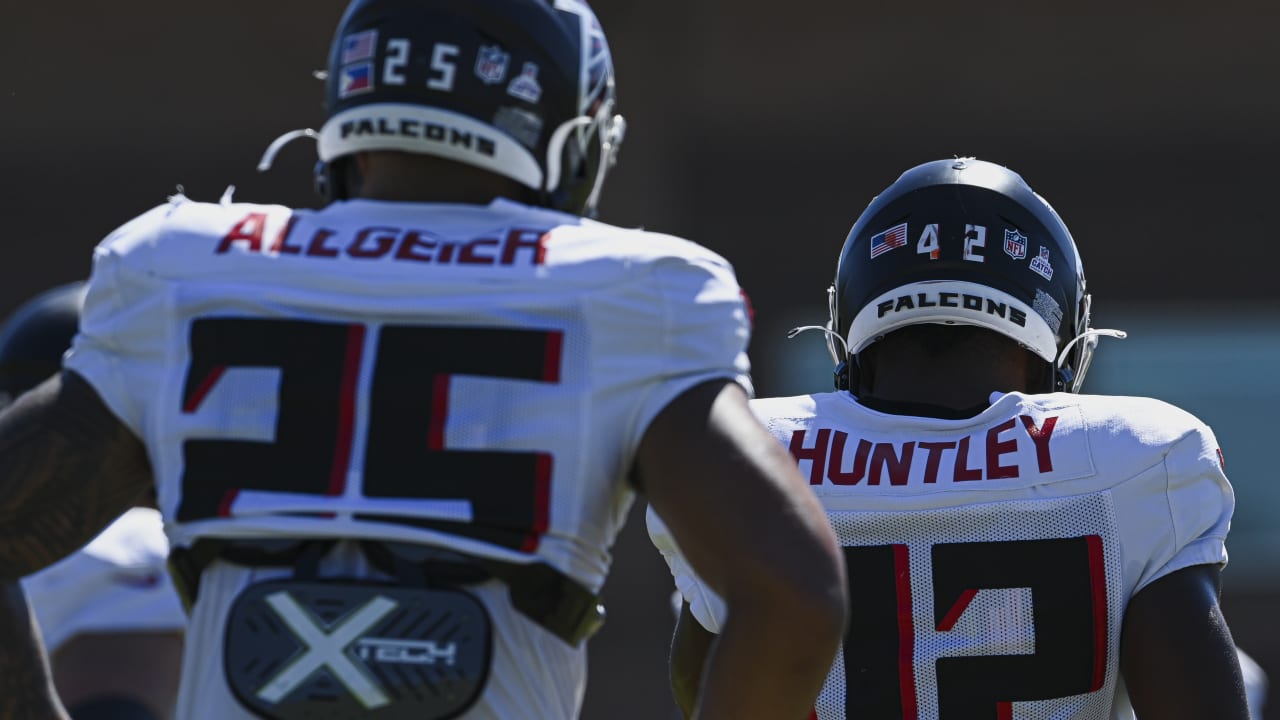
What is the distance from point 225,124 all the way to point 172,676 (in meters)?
9.28

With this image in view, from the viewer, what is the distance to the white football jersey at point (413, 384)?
7.11 feet

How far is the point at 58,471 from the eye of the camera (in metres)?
2.23

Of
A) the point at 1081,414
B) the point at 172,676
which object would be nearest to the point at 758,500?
the point at 1081,414

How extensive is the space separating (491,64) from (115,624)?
2.20 meters

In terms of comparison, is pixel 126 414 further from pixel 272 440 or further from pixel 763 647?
pixel 763 647

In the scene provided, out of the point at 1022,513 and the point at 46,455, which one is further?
the point at 1022,513

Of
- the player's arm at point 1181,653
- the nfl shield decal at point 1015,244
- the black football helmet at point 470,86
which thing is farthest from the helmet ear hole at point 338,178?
the player's arm at point 1181,653

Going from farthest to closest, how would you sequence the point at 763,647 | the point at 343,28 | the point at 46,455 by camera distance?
the point at 343,28 → the point at 46,455 → the point at 763,647

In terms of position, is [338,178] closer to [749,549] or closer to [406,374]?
[406,374]

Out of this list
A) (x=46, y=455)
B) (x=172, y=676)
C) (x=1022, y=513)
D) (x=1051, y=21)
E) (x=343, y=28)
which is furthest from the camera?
(x=1051, y=21)

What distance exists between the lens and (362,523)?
2.15 meters

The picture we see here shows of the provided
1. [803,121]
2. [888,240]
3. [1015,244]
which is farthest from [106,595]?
[803,121]

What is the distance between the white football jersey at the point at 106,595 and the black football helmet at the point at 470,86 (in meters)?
1.92

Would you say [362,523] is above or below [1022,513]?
above
